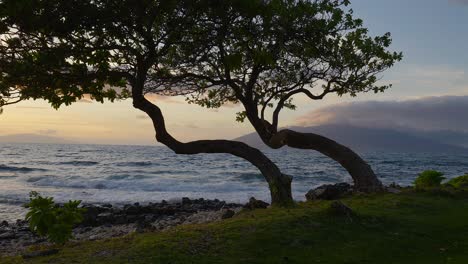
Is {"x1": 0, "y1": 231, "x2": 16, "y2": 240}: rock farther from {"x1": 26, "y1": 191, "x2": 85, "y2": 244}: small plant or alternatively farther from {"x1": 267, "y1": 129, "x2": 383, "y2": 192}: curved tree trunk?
{"x1": 267, "y1": 129, "x2": 383, "y2": 192}: curved tree trunk

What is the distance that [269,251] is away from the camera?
407 inches

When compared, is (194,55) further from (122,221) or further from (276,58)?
(122,221)

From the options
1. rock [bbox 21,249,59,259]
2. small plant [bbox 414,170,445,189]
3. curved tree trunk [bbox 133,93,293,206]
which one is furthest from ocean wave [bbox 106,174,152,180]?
rock [bbox 21,249,59,259]

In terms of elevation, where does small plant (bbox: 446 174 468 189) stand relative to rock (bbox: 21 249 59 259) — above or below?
above

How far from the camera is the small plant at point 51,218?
1138cm

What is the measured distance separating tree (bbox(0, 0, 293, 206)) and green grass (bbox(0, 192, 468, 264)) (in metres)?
4.14

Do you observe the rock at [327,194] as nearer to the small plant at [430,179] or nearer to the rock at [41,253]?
the small plant at [430,179]

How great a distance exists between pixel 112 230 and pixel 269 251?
10.9 metres

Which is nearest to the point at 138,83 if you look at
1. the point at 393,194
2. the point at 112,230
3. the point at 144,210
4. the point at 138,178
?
the point at 112,230

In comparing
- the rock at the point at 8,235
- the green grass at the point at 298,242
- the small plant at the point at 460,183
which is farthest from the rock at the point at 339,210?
the rock at the point at 8,235

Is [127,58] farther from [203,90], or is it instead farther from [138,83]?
[203,90]

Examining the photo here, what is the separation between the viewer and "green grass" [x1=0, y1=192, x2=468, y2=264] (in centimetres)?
999

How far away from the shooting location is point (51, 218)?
11469 millimetres

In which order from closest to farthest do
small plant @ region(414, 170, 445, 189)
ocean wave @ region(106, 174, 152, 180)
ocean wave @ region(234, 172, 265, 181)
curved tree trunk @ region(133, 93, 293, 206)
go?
curved tree trunk @ region(133, 93, 293, 206)
small plant @ region(414, 170, 445, 189)
ocean wave @ region(234, 172, 265, 181)
ocean wave @ region(106, 174, 152, 180)
